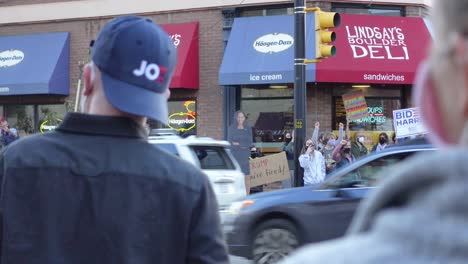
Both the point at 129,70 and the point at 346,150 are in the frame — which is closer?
the point at 129,70

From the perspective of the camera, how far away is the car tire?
9586 mm

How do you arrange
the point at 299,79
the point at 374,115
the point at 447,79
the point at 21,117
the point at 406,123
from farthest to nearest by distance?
the point at 21,117
the point at 374,115
the point at 406,123
the point at 299,79
the point at 447,79

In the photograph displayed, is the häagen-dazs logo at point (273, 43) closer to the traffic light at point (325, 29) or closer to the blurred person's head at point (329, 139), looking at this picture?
the blurred person's head at point (329, 139)

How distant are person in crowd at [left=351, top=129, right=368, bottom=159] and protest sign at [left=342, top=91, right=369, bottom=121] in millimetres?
382

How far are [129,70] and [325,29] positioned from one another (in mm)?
10879

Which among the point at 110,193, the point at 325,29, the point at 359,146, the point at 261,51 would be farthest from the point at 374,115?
the point at 110,193

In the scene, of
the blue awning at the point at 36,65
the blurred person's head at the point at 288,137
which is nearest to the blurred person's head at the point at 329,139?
the blurred person's head at the point at 288,137

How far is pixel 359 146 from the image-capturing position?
17328 mm

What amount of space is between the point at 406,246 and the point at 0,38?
72.2 ft

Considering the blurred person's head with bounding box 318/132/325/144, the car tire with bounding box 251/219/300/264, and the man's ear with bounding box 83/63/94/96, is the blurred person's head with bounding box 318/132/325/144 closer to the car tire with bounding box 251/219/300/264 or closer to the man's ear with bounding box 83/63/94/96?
the car tire with bounding box 251/219/300/264

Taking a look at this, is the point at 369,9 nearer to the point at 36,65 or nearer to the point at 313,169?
the point at 313,169

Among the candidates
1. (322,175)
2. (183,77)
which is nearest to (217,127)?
(183,77)

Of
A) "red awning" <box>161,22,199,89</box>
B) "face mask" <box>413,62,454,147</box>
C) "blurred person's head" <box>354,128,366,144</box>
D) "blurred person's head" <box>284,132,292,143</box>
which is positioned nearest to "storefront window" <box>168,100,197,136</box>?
"red awning" <box>161,22,199,89</box>

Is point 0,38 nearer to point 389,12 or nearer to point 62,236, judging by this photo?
point 389,12
